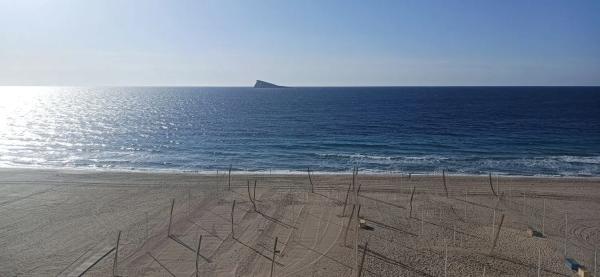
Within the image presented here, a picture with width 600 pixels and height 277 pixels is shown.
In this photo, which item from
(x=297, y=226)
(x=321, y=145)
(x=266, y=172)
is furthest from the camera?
(x=321, y=145)

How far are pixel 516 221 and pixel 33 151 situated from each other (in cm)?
5397

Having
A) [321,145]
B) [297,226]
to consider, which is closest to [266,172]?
[321,145]

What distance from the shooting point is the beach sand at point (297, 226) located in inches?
809

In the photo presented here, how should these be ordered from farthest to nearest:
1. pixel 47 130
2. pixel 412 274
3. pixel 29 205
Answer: pixel 47 130, pixel 29 205, pixel 412 274

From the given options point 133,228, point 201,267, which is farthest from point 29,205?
point 201,267

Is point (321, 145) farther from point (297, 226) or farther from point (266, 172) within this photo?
point (297, 226)

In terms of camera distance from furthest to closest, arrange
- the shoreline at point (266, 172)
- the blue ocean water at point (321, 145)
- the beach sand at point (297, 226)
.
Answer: the blue ocean water at point (321, 145) < the shoreline at point (266, 172) < the beach sand at point (297, 226)

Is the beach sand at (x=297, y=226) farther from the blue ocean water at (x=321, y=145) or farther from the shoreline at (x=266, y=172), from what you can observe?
the blue ocean water at (x=321, y=145)

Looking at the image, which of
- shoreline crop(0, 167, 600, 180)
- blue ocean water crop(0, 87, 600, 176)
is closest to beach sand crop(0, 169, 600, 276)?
shoreline crop(0, 167, 600, 180)

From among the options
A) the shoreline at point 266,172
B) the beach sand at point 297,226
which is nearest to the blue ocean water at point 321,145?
the shoreline at point 266,172

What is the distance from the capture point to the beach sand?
67.4 ft

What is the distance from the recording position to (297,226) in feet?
83.1

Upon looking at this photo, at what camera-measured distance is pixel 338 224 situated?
83.8 ft

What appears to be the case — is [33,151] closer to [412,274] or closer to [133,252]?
[133,252]
